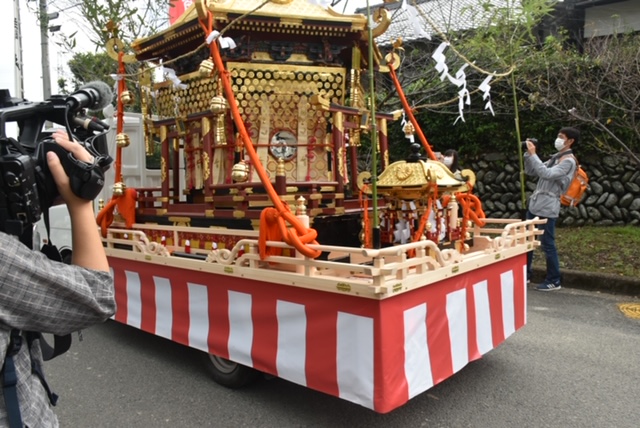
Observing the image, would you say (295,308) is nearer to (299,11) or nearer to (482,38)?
(299,11)

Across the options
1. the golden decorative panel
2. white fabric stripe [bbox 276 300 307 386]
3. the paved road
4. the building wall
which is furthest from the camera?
the building wall

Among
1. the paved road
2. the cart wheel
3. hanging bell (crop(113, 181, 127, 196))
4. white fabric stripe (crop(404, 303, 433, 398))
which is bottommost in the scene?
the paved road

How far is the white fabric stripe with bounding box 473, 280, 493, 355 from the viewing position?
3188mm

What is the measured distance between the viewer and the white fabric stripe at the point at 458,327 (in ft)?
9.55

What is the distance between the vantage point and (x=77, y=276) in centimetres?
107

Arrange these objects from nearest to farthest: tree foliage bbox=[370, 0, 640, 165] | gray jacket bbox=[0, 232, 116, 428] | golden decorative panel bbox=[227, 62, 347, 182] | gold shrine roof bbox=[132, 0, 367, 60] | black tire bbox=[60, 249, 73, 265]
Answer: gray jacket bbox=[0, 232, 116, 428]
black tire bbox=[60, 249, 73, 265]
gold shrine roof bbox=[132, 0, 367, 60]
golden decorative panel bbox=[227, 62, 347, 182]
tree foliage bbox=[370, 0, 640, 165]

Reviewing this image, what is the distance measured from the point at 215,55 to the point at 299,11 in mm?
1081

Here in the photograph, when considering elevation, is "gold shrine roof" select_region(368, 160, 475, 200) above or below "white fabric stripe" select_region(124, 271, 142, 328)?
above

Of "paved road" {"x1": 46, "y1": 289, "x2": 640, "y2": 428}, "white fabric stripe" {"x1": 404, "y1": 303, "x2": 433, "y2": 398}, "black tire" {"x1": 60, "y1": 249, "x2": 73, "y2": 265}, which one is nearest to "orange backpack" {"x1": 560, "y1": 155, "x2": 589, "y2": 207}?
"paved road" {"x1": 46, "y1": 289, "x2": 640, "y2": 428}

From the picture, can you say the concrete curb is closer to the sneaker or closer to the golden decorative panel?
the sneaker

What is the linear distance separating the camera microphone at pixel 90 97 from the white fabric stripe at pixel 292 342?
5.21 ft

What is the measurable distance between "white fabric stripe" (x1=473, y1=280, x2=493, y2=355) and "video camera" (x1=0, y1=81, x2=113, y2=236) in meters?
2.55

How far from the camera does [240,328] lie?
3.04 meters

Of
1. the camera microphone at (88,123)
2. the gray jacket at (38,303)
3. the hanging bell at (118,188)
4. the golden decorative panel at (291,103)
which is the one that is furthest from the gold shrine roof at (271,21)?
the gray jacket at (38,303)
